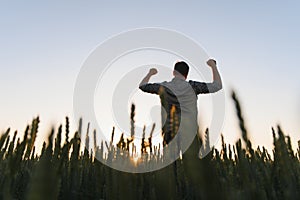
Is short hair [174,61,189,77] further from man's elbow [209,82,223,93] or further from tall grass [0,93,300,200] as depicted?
tall grass [0,93,300,200]

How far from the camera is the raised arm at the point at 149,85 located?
3359 millimetres

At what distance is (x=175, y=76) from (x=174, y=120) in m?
2.85

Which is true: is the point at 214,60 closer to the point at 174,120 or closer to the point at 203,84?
the point at 203,84

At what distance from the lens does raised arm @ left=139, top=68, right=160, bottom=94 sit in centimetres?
336

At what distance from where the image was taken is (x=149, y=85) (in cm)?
338

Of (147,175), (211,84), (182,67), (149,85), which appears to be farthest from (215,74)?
→ (147,175)

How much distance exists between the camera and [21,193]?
1321mm

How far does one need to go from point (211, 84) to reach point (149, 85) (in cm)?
65

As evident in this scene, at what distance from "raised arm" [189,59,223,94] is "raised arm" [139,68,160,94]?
1.26 feet

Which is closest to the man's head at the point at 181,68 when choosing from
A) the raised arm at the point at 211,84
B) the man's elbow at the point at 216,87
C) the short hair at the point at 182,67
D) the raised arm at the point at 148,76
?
the short hair at the point at 182,67

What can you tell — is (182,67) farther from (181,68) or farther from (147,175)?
(147,175)

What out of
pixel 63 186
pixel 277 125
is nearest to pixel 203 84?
pixel 63 186

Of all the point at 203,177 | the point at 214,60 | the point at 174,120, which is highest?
the point at 214,60

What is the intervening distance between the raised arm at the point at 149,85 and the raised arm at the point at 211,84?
38cm
